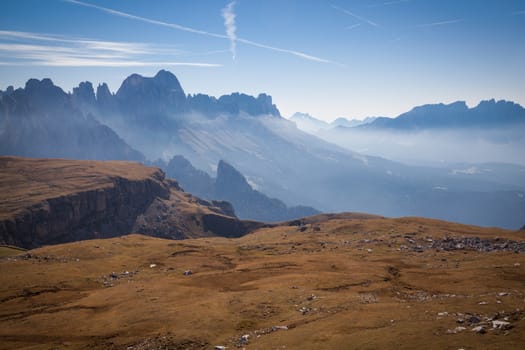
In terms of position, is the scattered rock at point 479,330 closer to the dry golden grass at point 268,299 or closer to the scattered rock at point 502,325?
the dry golden grass at point 268,299

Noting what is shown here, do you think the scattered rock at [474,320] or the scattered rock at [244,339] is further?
the scattered rock at [244,339]

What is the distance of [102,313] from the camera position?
52.8 m

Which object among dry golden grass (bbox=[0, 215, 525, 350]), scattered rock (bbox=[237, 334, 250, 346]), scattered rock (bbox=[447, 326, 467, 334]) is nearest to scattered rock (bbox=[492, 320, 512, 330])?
dry golden grass (bbox=[0, 215, 525, 350])

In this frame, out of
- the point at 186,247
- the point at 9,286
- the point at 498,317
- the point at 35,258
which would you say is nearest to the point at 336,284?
the point at 498,317

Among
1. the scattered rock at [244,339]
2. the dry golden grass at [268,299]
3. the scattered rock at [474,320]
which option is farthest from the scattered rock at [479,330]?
the scattered rock at [244,339]

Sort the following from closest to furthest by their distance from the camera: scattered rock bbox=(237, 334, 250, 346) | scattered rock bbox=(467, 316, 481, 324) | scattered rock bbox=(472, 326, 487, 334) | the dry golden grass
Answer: scattered rock bbox=(472, 326, 487, 334), scattered rock bbox=(467, 316, 481, 324), the dry golden grass, scattered rock bbox=(237, 334, 250, 346)

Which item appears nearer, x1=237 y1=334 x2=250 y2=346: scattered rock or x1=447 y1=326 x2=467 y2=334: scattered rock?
x1=447 y1=326 x2=467 y2=334: scattered rock

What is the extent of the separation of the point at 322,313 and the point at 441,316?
1266cm

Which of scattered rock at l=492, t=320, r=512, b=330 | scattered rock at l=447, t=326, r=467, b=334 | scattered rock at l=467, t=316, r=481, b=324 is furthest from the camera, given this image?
scattered rock at l=467, t=316, r=481, b=324

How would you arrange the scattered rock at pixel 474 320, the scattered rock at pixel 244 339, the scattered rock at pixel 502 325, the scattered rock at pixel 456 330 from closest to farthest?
1. the scattered rock at pixel 502 325
2. the scattered rock at pixel 456 330
3. the scattered rock at pixel 474 320
4. the scattered rock at pixel 244 339

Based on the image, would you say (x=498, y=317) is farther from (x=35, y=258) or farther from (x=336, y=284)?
(x=35, y=258)

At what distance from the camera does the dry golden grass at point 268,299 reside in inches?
1399

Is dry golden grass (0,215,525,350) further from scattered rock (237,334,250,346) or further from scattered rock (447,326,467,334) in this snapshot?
scattered rock (237,334,250,346)

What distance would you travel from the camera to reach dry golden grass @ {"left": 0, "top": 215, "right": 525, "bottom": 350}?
35531 millimetres
